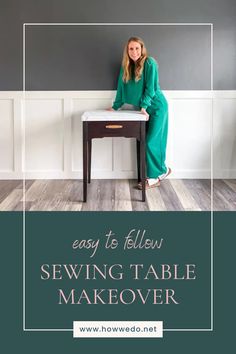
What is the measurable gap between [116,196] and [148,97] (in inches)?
33.2

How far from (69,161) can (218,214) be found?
172 centimetres

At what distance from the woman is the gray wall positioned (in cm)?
23

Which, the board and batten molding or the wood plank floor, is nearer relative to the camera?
the wood plank floor

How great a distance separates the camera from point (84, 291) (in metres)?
2.09

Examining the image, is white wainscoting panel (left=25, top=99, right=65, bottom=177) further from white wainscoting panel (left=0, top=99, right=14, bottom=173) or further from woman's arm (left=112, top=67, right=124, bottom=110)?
woman's arm (left=112, top=67, right=124, bottom=110)

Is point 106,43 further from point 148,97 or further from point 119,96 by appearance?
point 148,97

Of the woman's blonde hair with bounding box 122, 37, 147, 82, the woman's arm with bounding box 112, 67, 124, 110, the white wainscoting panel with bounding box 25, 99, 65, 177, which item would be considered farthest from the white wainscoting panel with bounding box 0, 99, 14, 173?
the woman's blonde hair with bounding box 122, 37, 147, 82

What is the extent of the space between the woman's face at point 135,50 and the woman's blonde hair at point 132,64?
26mm

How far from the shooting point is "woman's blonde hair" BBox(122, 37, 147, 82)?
15.7 feet

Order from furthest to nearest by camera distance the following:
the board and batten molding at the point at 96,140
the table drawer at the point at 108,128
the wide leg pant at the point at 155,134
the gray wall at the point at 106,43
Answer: the board and batten molding at the point at 96,140 < the gray wall at the point at 106,43 < the wide leg pant at the point at 155,134 < the table drawer at the point at 108,128

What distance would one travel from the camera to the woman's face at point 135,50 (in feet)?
15.6

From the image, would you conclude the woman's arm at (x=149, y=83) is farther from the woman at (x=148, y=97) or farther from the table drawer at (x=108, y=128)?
the table drawer at (x=108, y=128)

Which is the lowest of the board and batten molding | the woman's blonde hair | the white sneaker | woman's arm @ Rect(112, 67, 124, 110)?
the white sneaker

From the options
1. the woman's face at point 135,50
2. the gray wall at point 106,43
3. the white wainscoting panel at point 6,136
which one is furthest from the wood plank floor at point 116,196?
the woman's face at point 135,50
